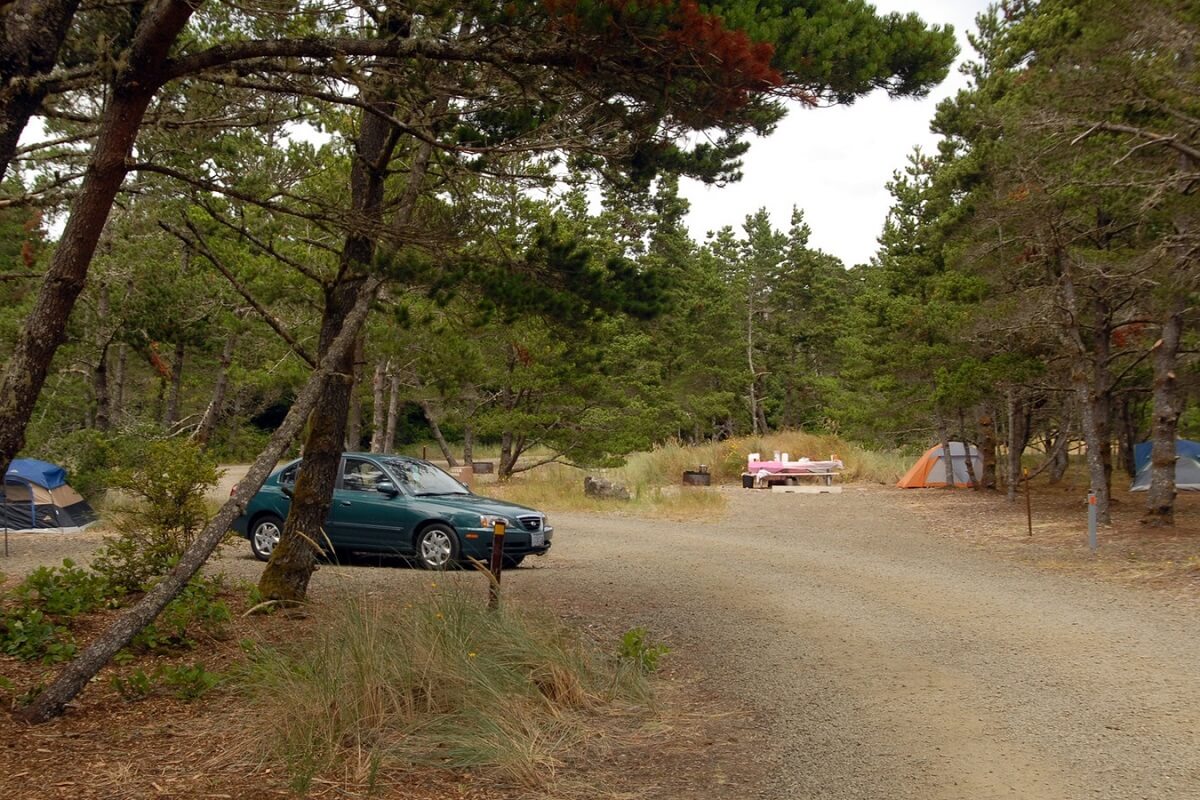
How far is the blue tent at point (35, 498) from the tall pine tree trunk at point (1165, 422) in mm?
18590

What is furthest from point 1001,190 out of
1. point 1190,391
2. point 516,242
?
point 516,242

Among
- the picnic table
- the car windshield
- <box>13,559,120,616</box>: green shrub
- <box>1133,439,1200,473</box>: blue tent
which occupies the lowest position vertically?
<box>13,559,120,616</box>: green shrub

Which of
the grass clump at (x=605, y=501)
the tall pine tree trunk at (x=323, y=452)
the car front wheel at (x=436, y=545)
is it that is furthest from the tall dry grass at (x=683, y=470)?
the tall pine tree trunk at (x=323, y=452)

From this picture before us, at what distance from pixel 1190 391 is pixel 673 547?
13.5 meters

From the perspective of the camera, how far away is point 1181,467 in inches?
1065

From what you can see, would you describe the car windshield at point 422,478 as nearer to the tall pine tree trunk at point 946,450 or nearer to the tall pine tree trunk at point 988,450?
the tall pine tree trunk at point 946,450

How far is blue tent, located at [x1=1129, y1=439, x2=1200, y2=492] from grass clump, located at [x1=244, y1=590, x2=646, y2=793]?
73.0ft

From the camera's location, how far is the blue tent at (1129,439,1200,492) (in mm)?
24641

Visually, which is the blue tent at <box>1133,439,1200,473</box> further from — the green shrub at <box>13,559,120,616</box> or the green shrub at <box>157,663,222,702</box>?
the green shrub at <box>157,663,222,702</box>

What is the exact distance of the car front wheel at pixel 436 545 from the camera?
1165 centimetres

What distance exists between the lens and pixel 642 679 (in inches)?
247

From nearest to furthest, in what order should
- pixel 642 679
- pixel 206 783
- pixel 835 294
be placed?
pixel 206 783 < pixel 642 679 < pixel 835 294

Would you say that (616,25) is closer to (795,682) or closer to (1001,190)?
(795,682)

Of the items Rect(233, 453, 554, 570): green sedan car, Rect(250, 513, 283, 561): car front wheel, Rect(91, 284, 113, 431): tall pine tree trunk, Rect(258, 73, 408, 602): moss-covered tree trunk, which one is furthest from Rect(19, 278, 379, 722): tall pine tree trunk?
Rect(91, 284, 113, 431): tall pine tree trunk
